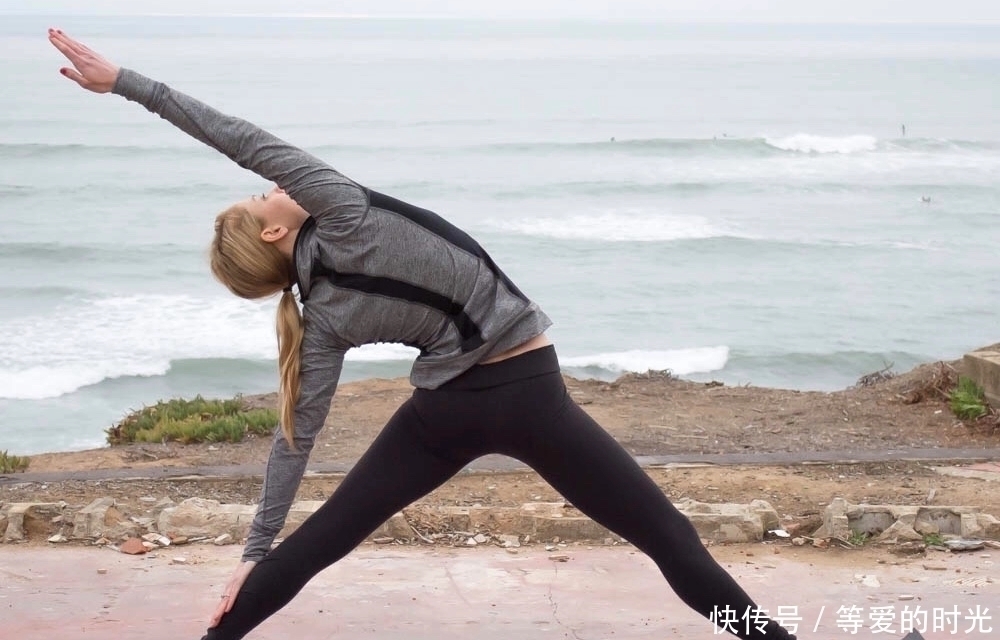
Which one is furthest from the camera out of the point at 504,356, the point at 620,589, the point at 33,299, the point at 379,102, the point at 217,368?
the point at 379,102

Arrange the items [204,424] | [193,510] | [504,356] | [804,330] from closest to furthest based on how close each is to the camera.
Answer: [504,356] < [193,510] < [204,424] < [804,330]

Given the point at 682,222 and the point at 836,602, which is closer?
the point at 836,602

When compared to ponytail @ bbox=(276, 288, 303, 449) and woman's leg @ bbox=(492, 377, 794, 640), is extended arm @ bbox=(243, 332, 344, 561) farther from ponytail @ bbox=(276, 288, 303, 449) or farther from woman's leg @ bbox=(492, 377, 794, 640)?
woman's leg @ bbox=(492, 377, 794, 640)

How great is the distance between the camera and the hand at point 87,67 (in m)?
3.08

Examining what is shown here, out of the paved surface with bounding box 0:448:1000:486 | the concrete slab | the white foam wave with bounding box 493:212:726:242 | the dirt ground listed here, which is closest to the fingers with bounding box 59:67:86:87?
the dirt ground

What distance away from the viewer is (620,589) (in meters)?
4.80

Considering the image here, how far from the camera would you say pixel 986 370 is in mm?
8211

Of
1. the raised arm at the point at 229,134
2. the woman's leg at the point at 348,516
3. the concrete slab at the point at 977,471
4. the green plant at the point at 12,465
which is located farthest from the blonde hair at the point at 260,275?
the green plant at the point at 12,465

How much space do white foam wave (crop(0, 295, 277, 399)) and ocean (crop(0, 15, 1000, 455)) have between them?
62 millimetres

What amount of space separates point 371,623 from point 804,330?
16244mm

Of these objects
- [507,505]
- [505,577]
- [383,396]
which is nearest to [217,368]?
[383,396]

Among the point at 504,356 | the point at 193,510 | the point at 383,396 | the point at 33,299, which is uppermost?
the point at 504,356

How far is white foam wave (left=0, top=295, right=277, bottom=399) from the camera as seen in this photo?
1675 centimetres

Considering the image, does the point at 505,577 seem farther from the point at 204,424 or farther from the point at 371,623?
the point at 204,424
